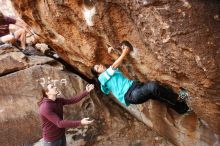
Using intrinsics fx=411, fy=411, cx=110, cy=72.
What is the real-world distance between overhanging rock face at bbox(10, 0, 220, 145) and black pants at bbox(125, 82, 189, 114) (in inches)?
7.0

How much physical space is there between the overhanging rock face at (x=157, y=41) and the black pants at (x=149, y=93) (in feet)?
0.58

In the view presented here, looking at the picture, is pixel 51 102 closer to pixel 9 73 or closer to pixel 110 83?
pixel 110 83

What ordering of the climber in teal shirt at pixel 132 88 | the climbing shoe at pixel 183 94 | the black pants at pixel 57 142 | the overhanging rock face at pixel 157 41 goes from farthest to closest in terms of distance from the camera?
the black pants at pixel 57 142 < the climber in teal shirt at pixel 132 88 < the climbing shoe at pixel 183 94 < the overhanging rock face at pixel 157 41

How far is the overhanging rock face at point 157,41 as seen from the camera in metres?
5.46

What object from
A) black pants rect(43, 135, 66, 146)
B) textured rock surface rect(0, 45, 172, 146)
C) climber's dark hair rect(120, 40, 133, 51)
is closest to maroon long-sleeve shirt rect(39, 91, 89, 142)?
black pants rect(43, 135, 66, 146)

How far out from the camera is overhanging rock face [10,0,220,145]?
17.9ft

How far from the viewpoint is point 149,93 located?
661cm

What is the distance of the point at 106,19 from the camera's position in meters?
6.53

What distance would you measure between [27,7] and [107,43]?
191cm

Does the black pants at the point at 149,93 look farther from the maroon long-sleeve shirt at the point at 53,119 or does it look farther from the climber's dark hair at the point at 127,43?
the maroon long-sleeve shirt at the point at 53,119

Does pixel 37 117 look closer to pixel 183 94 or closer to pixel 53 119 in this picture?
pixel 53 119

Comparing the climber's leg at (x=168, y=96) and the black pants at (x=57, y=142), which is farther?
the black pants at (x=57, y=142)

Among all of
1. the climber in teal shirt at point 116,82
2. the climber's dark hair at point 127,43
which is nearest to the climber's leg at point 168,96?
the climber in teal shirt at point 116,82

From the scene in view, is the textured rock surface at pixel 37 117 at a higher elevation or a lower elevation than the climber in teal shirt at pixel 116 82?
lower
